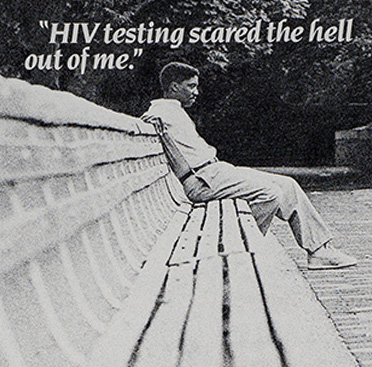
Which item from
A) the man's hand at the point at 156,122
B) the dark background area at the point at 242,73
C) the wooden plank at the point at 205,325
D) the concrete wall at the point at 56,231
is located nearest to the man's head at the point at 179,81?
the man's hand at the point at 156,122

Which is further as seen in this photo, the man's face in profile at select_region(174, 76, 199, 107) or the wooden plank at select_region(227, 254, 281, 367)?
the man's face in profile at select_region(174, 76, 199, 107)

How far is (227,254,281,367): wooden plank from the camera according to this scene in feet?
5.04

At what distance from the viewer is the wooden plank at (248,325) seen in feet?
5.04

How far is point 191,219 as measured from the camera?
392 cm

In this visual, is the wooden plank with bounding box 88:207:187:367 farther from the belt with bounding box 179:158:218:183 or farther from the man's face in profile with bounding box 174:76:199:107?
the man's face in profile with bounding box 174:76:199:107

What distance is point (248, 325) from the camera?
5.84ft

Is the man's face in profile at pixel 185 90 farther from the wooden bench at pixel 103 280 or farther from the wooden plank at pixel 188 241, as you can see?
the wooden bench at pixel 103 280

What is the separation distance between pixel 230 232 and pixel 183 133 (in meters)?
0.86

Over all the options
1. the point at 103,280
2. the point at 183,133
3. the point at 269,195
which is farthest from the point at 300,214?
the point at 103,280

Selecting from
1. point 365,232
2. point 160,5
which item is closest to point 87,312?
point 365,232

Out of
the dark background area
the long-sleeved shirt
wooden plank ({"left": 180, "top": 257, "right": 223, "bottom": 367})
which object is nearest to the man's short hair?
the long-sleeved shirt

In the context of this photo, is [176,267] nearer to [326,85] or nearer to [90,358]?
[90,358]

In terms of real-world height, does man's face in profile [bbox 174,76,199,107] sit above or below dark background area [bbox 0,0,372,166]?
below

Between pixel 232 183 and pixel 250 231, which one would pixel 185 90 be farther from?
pixel 250 231
